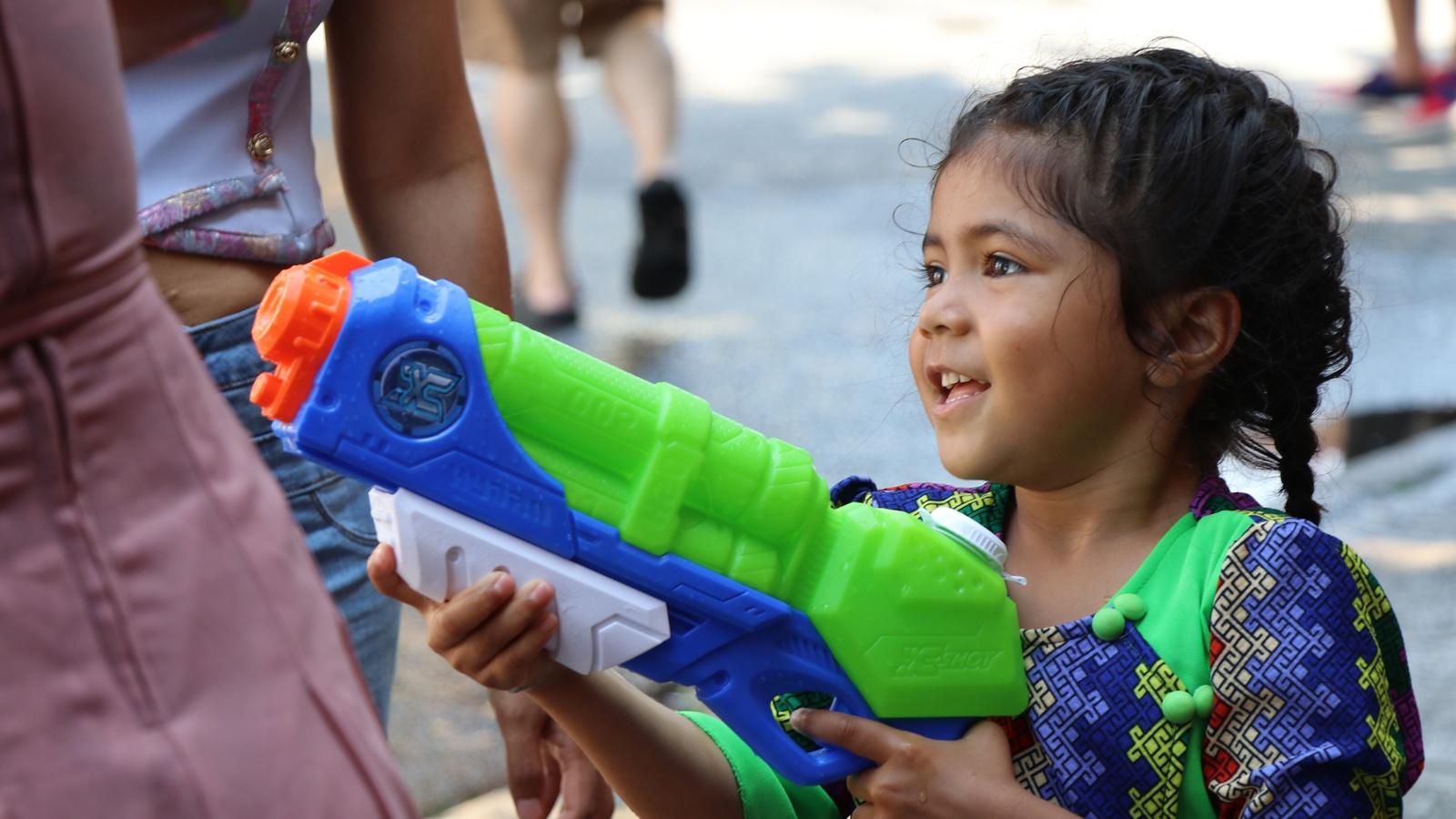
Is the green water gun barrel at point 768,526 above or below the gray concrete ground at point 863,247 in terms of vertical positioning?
above

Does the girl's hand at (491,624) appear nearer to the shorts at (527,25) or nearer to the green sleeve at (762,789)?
the green sleeve at (762,789)

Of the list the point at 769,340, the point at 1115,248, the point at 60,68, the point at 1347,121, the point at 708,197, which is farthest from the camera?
the point at 1347,121

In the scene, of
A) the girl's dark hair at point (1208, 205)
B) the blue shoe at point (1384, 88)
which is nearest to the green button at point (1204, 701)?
the girl's dark hair at point (1208, 205)

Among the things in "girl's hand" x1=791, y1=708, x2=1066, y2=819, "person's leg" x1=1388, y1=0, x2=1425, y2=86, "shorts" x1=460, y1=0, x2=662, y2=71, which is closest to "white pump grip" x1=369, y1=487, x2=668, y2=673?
"girl's hand" x1=791, y1=708, x2=1066, y2=819

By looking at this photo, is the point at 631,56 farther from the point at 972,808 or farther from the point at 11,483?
the point at 11,483

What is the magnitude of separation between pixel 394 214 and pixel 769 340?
4278 mm

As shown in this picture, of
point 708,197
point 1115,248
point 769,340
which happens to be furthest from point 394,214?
point 708,197

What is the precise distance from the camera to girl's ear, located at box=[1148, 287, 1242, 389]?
1.90m

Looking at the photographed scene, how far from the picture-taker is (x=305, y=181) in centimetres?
196

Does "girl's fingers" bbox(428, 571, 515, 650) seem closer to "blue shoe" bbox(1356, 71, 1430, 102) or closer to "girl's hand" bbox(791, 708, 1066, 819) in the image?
"girl's hand" bbox(791, 708, 1066, 819)

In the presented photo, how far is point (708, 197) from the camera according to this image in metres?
8.52

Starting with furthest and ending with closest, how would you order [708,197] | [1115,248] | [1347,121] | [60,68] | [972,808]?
[1347,121] < [708,197] < [1115,248] < [972,808] < [60,68]

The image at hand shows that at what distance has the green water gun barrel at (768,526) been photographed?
61.4 inches

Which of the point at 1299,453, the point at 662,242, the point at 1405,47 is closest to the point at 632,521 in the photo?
the point at 1299,453
